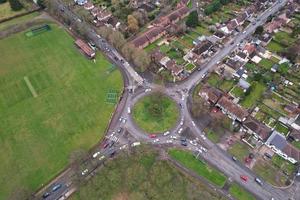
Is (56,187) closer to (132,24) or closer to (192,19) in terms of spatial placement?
(132,24)

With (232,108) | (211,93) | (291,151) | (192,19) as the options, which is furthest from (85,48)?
(291,151)

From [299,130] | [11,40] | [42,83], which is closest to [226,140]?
[299,130]

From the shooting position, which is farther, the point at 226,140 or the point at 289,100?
the point at 289,100

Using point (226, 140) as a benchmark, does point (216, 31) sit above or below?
above

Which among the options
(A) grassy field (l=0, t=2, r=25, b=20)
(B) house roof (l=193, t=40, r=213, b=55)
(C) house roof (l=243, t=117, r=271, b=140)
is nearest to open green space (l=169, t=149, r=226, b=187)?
(C) house roof (l=243, t=117, r=271, b=140)

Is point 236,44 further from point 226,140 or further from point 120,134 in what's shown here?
point 120,134

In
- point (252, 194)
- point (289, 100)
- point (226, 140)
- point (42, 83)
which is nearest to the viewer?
point (252, 194)

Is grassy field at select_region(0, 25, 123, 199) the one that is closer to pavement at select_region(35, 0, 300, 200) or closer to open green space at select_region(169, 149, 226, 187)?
pavement at select_region(35, 0, 300, 200)

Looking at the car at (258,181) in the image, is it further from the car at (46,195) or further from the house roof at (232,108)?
the car at (46,195)
